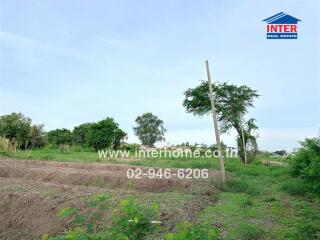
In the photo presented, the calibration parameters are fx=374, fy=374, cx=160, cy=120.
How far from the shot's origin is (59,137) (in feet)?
99.6

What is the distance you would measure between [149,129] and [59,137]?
11.4m

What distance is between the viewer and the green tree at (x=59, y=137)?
30.0 metres

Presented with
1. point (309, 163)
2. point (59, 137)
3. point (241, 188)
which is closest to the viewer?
point (241, 188)

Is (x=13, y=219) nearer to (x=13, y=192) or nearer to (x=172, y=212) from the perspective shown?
(x=13, y=192)

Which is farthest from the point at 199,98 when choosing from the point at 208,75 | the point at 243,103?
the point at 208,75

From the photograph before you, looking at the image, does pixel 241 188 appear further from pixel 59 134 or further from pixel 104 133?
pixel 59 134

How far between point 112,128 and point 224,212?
19.0 m

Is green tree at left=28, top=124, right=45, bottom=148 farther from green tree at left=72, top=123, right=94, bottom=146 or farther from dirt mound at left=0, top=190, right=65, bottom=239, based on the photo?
dirt mound at left=0, top=190, right=65, bottom=239

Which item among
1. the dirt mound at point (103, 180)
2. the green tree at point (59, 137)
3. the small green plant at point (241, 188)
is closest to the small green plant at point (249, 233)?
the small green plant at point (241, 188)

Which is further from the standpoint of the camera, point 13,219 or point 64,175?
point 64,175

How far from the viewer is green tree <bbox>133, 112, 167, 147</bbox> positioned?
127ft

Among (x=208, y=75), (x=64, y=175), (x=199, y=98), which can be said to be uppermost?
(x=199, y=98)

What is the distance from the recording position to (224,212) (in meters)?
6.20

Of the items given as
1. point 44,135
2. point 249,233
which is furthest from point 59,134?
point 249,233
